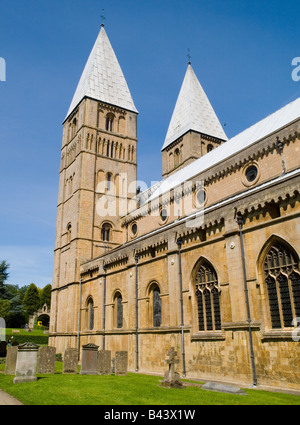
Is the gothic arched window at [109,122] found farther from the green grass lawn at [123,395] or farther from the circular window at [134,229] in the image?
the green grass lawn at [123,395]

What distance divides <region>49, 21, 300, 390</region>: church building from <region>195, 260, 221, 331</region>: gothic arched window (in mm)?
54

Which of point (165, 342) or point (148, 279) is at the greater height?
point (148, 279)

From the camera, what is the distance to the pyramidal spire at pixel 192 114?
44.8m

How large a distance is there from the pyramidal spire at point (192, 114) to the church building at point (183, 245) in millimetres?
395

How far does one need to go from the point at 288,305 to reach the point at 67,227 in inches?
1104

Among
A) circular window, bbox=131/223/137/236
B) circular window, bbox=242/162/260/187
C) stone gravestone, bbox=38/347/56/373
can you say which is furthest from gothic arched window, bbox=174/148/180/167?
stone gravestone, bbox=38/347/56/373

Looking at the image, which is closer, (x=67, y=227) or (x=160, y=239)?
(x=160, y=239)

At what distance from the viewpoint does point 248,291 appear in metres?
15.4

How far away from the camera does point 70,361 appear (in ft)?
62.0

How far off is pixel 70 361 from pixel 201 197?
13603 mm

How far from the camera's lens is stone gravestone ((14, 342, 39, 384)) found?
14234 millimetres

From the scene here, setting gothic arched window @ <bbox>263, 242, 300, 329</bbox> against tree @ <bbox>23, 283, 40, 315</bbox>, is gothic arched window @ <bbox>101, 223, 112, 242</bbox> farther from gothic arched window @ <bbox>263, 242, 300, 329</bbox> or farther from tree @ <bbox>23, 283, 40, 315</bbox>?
tree @ <bbox>23, 283, 40, 315</bbox>
